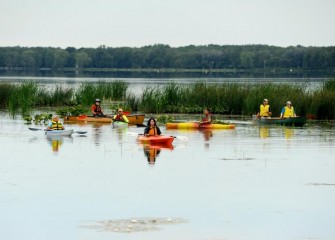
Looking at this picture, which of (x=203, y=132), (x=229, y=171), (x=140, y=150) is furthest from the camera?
(x=203, y=132)

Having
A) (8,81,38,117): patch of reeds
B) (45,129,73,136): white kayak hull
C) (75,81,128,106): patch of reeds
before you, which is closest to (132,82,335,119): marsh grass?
(75,81,128,106): patch of reeds

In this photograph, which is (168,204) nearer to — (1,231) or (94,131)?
(1,231)

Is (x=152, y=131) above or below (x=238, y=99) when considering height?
below

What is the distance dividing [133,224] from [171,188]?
4.59 metres

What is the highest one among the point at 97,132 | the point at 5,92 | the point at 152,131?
the point at 5,92

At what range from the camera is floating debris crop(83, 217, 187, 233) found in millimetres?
17859

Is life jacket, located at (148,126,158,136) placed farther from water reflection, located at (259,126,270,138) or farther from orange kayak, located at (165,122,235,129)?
orange kayak, located at (165,122,235,129)

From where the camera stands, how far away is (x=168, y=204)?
20.6m

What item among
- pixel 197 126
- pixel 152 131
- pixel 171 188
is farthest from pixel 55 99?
pixel 171 188

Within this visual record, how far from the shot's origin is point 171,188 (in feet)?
74.8

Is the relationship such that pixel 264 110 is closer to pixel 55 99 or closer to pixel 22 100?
pixel 22 100

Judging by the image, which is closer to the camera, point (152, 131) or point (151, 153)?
point (151, 153)

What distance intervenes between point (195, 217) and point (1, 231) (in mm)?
3777

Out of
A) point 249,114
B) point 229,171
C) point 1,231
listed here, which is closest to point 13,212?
point 1,231
